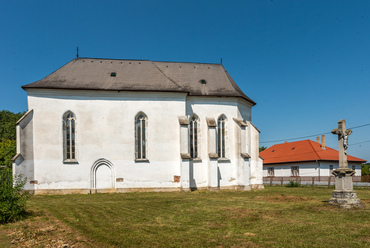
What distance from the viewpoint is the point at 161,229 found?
920 centimetres

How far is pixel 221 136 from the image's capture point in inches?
982

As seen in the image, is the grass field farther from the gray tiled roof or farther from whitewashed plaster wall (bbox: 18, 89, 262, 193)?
the gray tiled roof

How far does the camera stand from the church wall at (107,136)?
2172cm

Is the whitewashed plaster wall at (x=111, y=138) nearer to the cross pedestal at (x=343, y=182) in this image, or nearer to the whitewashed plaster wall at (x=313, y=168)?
the cross pedestal at (x=343, y=182)

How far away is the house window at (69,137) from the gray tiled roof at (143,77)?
2.33m

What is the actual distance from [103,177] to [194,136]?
803 centimetres

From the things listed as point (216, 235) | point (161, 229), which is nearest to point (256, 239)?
point (216, 235)

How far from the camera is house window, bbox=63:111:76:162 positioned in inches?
866

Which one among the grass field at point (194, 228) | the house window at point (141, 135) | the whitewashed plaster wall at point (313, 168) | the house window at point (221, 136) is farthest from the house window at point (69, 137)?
the whitewashed plaster wall at point (313, 168)

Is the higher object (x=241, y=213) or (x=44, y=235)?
(x=44, y=235)

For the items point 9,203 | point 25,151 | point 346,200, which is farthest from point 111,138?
point 346,200

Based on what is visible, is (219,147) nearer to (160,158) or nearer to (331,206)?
(160,158)

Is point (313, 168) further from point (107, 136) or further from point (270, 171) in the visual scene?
point (107, 136)

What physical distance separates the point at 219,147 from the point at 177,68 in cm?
857
